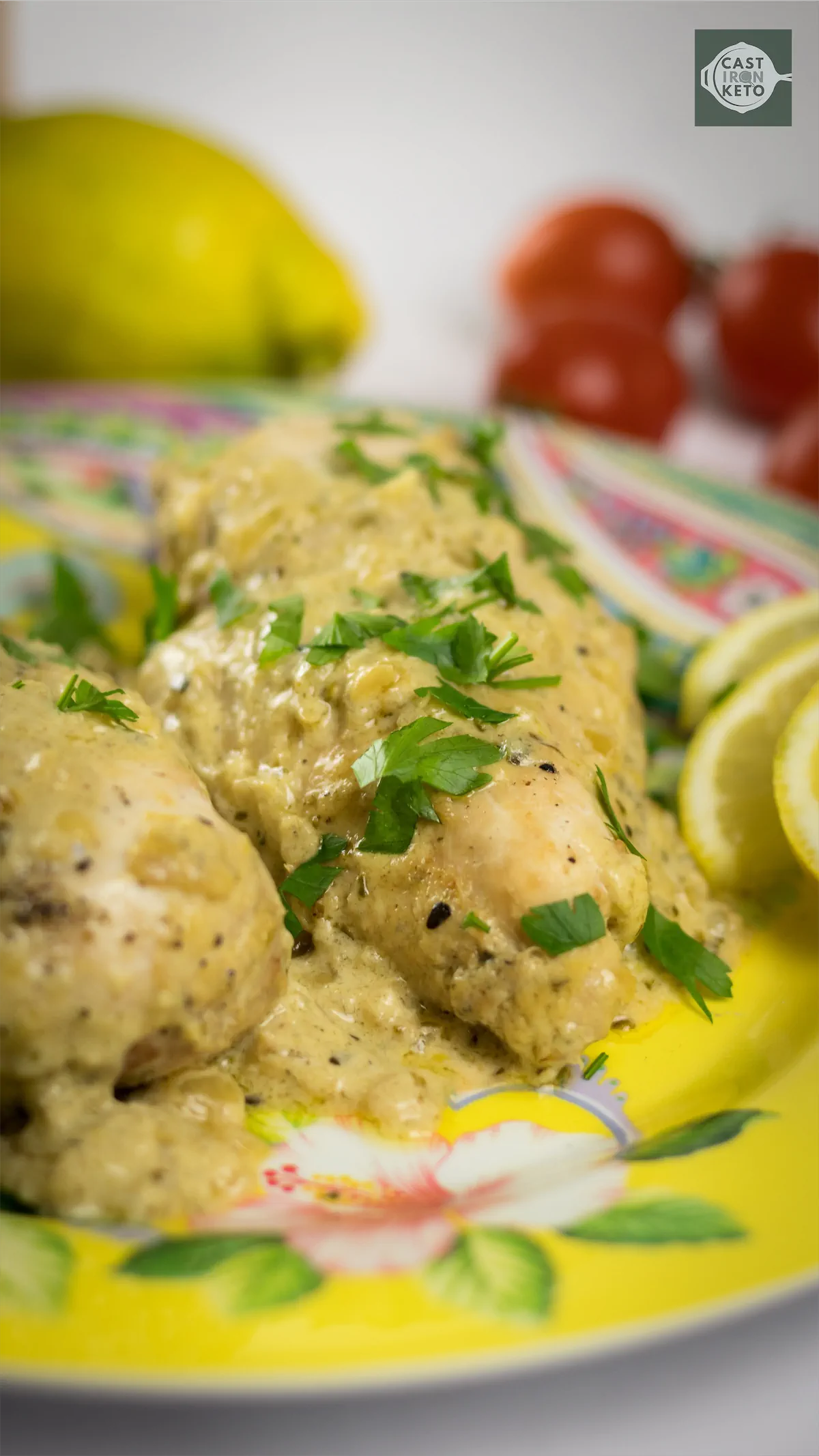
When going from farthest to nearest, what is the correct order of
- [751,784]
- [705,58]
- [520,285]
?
[520,285] → [705,58] → [751,784]

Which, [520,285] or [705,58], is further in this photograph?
[520,285]

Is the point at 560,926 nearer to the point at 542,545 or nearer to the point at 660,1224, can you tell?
the point at 660,1224

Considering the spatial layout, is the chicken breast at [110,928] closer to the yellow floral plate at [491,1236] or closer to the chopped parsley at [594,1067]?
the yellow floral plate at [491,1236]

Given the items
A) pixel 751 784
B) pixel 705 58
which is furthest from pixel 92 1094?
pixel 705 58

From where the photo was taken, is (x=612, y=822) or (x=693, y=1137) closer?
(x=693, y=1137)

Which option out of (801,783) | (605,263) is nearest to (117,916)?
(801,783)

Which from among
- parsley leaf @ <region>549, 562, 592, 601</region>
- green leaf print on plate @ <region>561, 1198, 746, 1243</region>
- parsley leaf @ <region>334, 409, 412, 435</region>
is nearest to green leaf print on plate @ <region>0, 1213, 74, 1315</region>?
green leaf print on plate @ <region>561, 1198, 746, 1243</region>

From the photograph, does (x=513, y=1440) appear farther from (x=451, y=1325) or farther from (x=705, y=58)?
(x=705, y=58)
